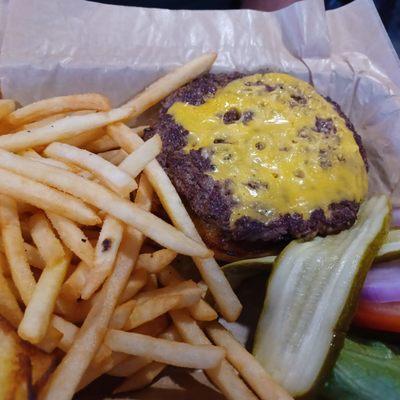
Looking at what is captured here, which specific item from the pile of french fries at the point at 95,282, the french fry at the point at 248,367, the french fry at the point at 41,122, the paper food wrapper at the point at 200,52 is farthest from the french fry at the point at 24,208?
the paper food wrapper at the point at 200,52

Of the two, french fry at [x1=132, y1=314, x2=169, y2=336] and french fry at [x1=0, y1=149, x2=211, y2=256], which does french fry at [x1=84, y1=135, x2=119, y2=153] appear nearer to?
french fry at [x1=0, y1=149, x2=211, y2=256]

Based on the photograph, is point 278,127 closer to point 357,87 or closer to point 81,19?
point 357,87

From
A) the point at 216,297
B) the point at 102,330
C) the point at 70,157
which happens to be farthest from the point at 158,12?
the point at 102,330

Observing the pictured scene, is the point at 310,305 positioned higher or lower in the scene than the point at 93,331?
lower

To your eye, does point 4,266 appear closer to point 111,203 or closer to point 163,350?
point 111,203

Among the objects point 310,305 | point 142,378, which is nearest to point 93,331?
point 142,378

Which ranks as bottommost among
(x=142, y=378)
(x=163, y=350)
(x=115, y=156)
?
(x=142, y=378)

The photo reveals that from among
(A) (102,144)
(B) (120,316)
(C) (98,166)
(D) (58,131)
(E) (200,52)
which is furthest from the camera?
(E) (200,52)

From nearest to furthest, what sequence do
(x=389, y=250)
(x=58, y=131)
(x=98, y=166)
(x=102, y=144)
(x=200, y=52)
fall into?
(x=98, y=166), (x=58, y=131), (x=389, y=250), (x=102, y=144), (x=200, y=52)
